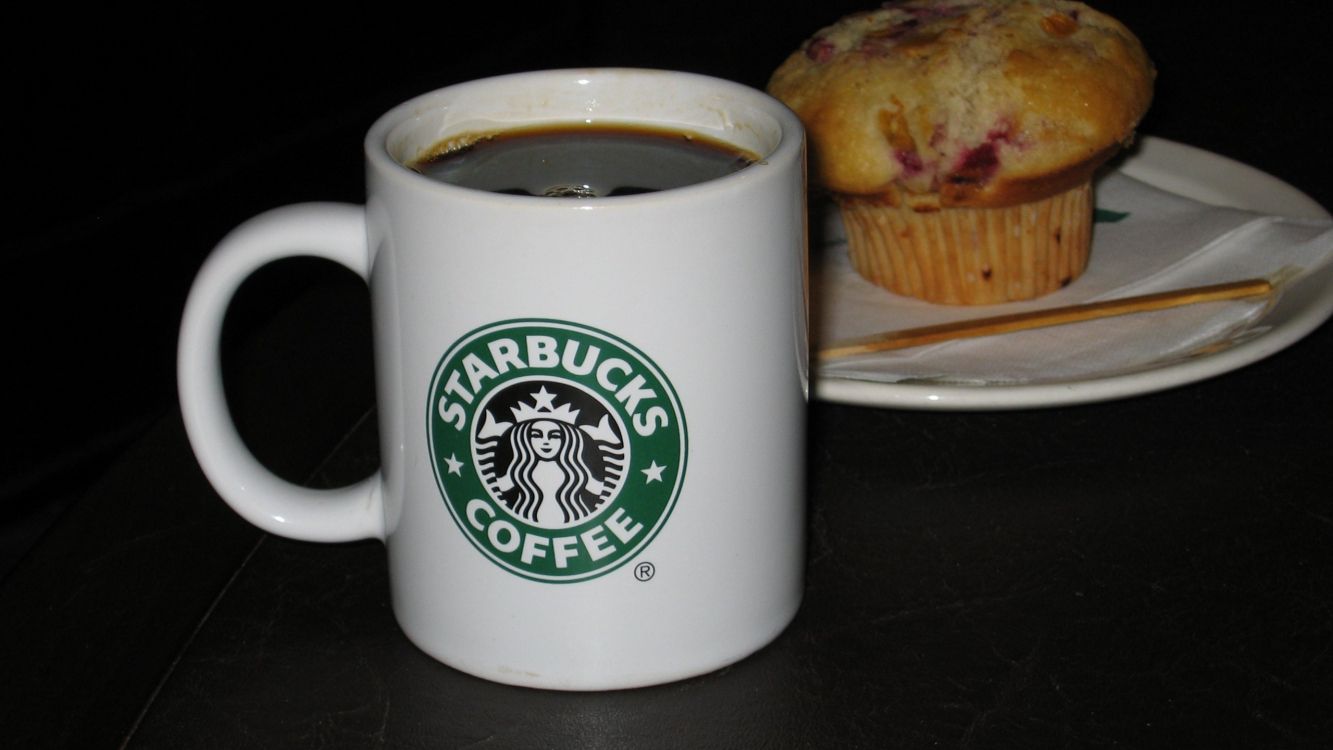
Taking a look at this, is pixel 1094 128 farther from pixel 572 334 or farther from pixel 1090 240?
pixel 572 334

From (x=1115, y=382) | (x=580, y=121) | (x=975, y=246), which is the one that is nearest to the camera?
(x=580, y=121)

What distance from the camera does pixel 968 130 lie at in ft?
3.03

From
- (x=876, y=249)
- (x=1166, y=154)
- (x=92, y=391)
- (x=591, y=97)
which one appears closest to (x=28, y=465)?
(x=92, y=391)

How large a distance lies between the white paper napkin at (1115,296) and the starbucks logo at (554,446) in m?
0.29

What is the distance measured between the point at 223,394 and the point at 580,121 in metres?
0.17

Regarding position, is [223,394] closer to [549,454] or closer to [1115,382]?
[549,454]

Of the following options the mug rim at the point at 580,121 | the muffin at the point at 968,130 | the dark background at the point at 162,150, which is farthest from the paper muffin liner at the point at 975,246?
the mug rim at the point at 580,121

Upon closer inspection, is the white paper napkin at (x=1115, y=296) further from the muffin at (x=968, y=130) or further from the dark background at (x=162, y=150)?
the dark background at (x=162, y=150)

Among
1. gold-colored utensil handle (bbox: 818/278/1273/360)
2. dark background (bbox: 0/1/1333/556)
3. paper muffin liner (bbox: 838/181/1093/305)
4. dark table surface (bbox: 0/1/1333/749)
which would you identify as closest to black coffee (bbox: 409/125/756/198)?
dark table surface (bbox: 0/1/1333/749)

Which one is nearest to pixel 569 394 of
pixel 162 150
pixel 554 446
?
pixel 554 446

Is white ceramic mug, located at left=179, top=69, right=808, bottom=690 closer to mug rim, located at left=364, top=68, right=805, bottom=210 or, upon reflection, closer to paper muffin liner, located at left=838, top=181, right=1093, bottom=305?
mug rim, located at left=364, top=68, right=805, bottom=210

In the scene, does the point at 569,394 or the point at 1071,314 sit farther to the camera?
the point at 1071,314

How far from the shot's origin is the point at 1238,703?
565 mm

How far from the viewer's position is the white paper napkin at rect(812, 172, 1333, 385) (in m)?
0.85
